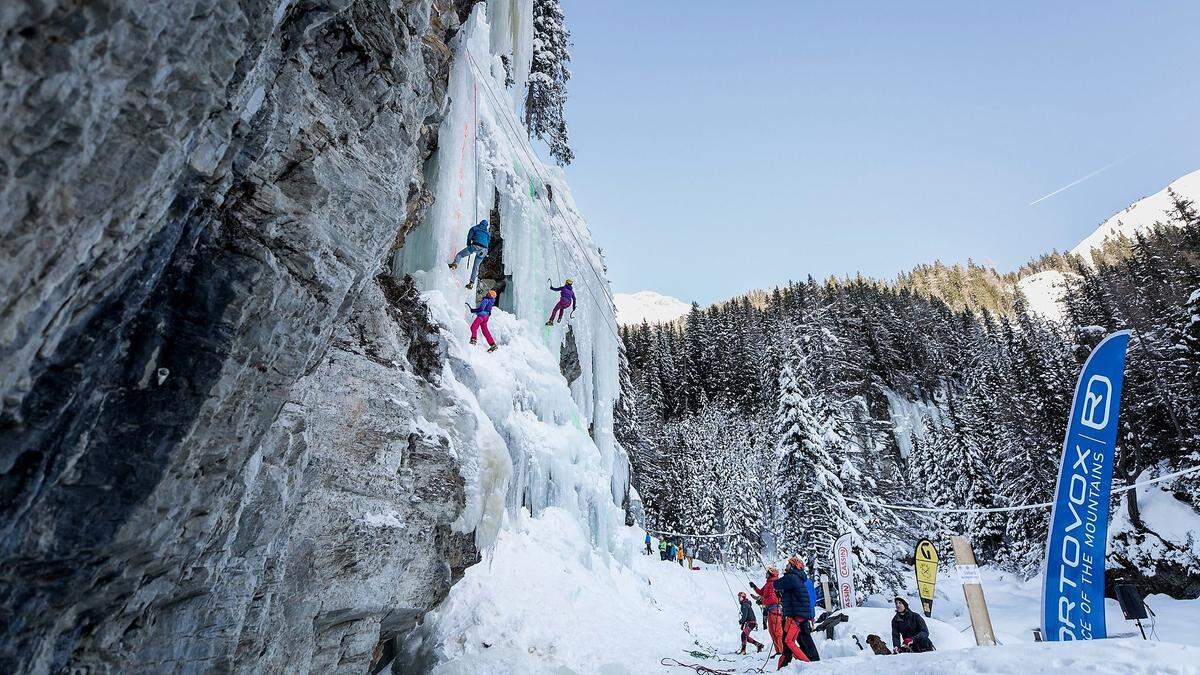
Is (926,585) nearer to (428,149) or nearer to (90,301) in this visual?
(428,149)

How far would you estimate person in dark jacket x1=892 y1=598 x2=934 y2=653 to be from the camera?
8094mm

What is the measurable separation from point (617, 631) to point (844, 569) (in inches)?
278

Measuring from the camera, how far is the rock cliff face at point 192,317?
7.45ft

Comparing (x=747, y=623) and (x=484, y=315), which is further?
(x=747, y=623)

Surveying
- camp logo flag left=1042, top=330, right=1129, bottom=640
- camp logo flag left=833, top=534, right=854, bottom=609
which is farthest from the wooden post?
camp logo flag left=833, top=534, right=854, bottom=609

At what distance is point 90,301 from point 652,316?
424 ft

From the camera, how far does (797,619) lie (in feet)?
25.8

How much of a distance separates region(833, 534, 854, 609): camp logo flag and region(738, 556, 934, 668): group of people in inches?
244

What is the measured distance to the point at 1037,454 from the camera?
24.6m

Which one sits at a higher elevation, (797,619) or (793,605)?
(793,605)

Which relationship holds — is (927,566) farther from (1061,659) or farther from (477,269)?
(477,269)

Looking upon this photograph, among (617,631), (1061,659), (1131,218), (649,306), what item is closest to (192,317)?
(1061,659)

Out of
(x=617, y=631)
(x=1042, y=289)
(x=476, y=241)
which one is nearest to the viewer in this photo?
(x=476, y=241)

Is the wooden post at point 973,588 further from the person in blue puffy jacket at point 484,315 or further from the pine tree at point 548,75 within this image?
the pine tree at point 548,75
